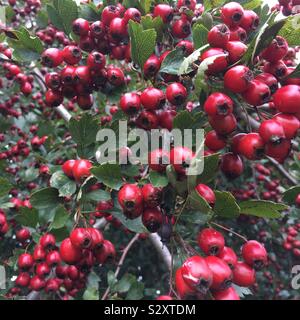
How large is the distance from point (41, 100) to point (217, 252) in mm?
2903

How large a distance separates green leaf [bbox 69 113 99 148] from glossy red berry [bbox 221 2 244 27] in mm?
677

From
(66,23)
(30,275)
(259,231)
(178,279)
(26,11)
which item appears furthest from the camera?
(259,231)

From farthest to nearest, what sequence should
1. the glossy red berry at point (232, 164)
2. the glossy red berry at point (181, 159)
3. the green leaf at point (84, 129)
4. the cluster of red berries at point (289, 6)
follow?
the cluster of red berries at point (289, 6)
the green leaf at point (84, 129)
the glossy red berry at point (232, 164)
the glossy red berry at point (181, 159)

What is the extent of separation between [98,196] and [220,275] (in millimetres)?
609

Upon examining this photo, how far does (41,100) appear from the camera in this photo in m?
3.77

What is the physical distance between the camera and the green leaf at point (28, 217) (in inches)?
81.4

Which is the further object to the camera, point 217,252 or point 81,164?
point 81,164

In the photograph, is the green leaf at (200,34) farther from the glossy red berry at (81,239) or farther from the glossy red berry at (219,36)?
the glossy red berry at (81,239)

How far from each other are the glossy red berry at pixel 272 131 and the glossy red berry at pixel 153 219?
17.2 inches

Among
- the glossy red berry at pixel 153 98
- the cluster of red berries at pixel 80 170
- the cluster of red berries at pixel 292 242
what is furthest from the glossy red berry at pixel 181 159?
the cluster of red berries at pixel 292 242

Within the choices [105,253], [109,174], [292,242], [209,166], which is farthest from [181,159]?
[292,242]

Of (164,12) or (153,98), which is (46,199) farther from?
(164,12)
